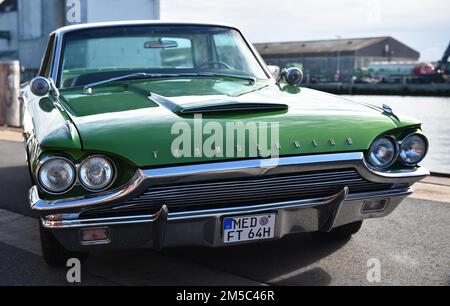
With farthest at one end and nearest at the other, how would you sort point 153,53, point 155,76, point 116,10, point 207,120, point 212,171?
1. point 116,10
2. point 153,53
3. point 155,76
4. point 207,120
5. point 212,171

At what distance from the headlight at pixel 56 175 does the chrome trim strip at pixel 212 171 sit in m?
0.07

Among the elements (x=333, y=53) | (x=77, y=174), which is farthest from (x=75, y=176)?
(x=333, y=53)

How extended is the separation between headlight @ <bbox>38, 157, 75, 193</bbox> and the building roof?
70.0 meters

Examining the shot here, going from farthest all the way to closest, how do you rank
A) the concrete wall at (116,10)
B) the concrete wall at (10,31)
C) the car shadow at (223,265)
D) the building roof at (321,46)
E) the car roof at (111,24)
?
the building roof at (321,46) < the concrete wall at (10,31) < the concrete wall at (116,10) < the car roof at (111,24) < the car shadow at (223,265)

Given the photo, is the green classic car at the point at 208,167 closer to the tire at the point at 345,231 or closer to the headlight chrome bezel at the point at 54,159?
the headlight chrome bezel at the point at 54,159

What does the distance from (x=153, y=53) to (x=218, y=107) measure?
4.84ft

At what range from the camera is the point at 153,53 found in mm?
4273

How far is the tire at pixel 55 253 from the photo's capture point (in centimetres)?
317

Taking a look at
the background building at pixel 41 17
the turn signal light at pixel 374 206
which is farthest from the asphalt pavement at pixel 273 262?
the background building at pixel 41 17

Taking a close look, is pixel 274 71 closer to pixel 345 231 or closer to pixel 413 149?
pixel 345 231

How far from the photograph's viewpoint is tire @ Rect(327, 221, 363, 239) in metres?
3.86

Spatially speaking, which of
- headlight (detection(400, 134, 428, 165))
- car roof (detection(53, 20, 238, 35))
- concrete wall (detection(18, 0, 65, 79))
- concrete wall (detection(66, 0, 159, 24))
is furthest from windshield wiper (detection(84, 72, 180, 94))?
concrete wall (detection(18, 0, 65, 79))

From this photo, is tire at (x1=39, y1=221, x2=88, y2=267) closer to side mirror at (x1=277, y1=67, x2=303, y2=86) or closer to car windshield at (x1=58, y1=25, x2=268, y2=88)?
car windshield at (x1=58, y1=25, x2=268, y2=88)

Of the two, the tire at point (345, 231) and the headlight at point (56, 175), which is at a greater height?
the headlight at point (56, 175)
